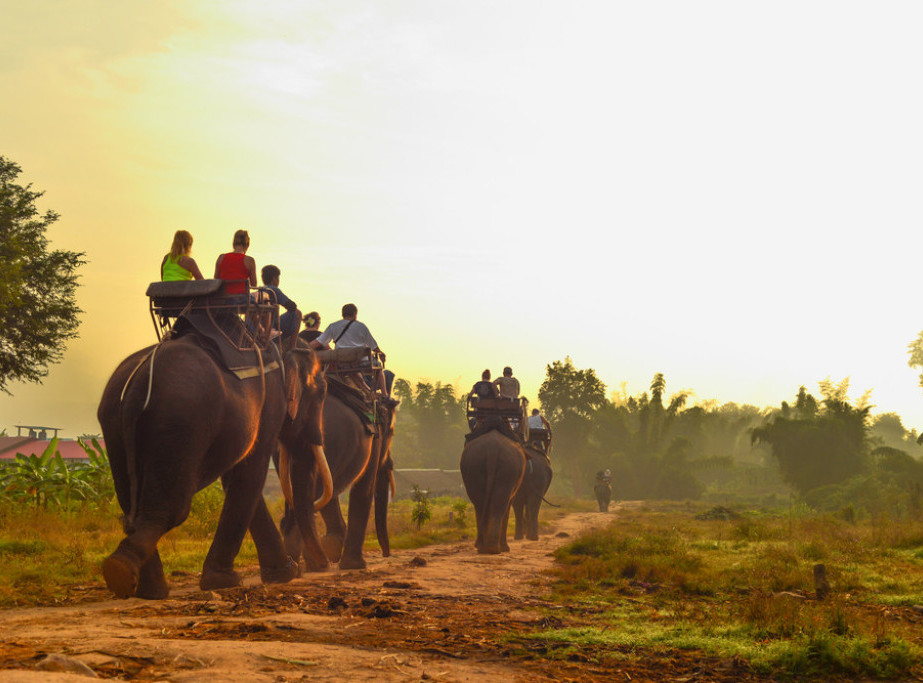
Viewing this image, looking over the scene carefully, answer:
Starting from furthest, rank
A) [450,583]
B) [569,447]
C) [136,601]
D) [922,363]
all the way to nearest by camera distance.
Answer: [922,363] → [569,447] → [450,583] → [136,601]

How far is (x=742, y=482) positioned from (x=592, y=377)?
1477 cm

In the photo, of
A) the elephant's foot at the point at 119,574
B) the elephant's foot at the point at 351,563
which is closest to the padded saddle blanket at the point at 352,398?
the elephant's foot at the point at 351,563

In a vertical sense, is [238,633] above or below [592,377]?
below

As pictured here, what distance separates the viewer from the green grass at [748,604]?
6258 mm

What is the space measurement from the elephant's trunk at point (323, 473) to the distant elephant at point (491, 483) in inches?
190

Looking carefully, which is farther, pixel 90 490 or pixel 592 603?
pixel 90 490

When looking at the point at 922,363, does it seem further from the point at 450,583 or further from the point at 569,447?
the point at 450,583

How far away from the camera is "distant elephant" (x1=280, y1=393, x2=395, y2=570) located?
1116cm

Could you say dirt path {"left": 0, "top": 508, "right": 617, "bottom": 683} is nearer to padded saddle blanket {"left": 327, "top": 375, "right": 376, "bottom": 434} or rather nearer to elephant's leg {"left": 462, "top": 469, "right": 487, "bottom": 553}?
padded saddle blanket {"left": 327, "top": 375, "right": 376, "bottom": 434}

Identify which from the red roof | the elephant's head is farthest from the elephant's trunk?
the red roof

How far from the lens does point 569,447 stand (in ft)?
222

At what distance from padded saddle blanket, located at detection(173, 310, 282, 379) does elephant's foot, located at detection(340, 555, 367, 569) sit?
162 inches

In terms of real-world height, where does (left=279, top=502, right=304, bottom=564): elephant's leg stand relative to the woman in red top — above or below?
below

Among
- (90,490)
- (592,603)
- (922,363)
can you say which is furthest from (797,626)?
(922,363)
